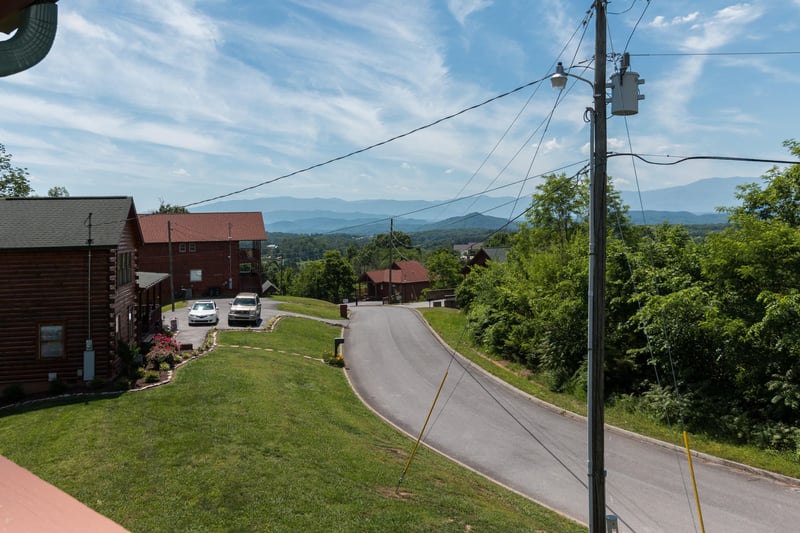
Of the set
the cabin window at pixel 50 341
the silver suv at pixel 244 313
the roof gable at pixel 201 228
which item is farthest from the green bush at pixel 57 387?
the roof gable at pixel 201 228

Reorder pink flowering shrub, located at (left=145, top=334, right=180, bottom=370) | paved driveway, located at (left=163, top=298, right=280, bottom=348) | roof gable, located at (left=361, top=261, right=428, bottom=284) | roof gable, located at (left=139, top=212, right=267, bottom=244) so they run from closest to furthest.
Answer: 1. pink flowering shrub, located at (left=145, top=334, right=180, bottom=370)
2. paved driveway, located at (left=163, top=298, right=280, bottom=348)
3. roof gable, located at (left=139, top=212, right=267, bottom=244)
4. roof gable, located at (left=361, top=261, right=428, bottom=284)

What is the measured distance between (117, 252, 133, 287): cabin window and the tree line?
1846cm

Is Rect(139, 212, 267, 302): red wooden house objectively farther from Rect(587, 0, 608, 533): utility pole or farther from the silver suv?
Rect(587, 0, 608, 533): utility pole

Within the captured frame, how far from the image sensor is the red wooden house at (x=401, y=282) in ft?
296

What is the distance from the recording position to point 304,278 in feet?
344

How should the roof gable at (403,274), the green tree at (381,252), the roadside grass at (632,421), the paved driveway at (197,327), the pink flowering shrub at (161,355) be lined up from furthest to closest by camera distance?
the green tree at (381,252) → the roof gable at (403,274) → the paved driveway at (197,327) → the pink flowering shrub at (161,355) → the roadside grass at (632,421)

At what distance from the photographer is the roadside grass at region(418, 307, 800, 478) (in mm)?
16031

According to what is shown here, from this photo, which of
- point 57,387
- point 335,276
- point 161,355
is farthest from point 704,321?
point 335,276

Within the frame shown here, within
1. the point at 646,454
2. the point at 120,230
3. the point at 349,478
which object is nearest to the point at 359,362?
the point at 120,230

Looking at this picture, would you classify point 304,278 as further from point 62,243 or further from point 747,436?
point 747,436

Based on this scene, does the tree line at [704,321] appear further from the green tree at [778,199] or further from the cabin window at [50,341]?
the cabin window at [50,341]

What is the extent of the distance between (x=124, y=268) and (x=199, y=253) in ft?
113

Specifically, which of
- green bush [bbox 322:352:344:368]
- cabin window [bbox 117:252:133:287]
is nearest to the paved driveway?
cabin window [bbox 117:252:133:287]

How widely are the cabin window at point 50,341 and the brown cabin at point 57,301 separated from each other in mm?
32
